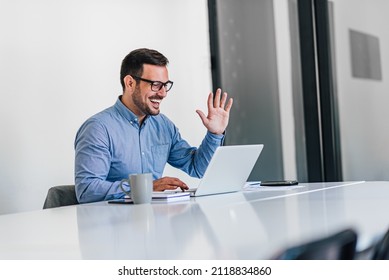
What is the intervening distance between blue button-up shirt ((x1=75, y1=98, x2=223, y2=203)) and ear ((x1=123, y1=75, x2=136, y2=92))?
0.13 meters

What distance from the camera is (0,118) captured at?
12.4 feet

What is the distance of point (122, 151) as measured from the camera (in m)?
3.06

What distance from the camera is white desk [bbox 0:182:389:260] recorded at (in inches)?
48.1

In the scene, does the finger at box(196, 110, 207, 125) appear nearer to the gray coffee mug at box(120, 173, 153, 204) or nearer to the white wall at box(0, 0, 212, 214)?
the gray coffee mug at box(120, 173, 153, 204)

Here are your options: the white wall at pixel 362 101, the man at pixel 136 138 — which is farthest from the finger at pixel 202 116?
the white wall at pixel 362 101

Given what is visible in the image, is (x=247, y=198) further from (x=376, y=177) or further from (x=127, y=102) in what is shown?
(x=376, y=177)

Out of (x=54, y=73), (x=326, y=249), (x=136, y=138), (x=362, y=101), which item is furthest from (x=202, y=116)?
(x=362, y=101)

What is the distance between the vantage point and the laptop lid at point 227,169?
2352 mm

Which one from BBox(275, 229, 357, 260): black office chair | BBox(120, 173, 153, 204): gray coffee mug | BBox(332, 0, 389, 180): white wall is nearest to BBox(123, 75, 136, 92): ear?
BBox(120, 173, 153, 204): gray coffee mug

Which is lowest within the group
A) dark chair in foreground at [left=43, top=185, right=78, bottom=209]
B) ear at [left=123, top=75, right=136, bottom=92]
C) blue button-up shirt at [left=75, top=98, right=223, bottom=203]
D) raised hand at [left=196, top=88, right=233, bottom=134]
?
dark chair in foreground at [left=43, top=185, right=78, bottom=209]

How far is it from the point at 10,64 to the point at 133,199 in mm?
1859

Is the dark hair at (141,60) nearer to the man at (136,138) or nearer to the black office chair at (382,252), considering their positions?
the man at (136,138)

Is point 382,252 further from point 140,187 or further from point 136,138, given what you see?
point 136,138
